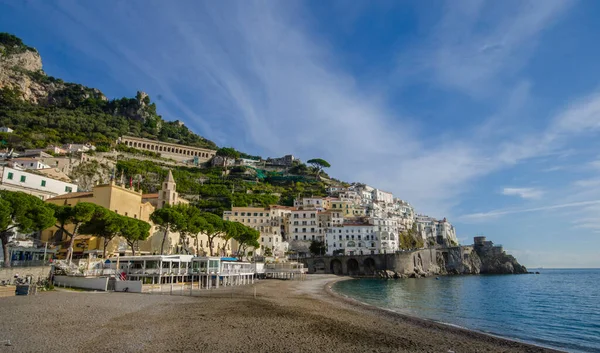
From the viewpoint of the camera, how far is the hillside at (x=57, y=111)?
94.2 meters

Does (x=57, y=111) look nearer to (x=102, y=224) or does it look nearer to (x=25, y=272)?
(x=102, y=224)

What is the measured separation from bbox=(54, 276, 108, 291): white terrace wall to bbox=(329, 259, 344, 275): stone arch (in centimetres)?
5956

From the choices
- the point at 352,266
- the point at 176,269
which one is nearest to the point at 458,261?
the point at 352,266

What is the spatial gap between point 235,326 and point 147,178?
259 feet

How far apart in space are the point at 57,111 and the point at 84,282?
105 meters

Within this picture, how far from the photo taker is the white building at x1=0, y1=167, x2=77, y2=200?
4149 centimetres

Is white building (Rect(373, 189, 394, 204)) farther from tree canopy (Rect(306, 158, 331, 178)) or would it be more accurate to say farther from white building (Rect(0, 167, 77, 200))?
white building (Rect(0, 167, 77, 200))

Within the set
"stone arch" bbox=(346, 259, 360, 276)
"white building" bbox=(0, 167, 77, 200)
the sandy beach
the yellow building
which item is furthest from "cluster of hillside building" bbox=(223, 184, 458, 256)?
the sandy beach

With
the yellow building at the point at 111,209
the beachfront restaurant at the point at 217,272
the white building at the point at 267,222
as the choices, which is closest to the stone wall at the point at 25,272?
the yellow building at the point at 111,209

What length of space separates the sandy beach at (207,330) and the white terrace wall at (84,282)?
284 inches

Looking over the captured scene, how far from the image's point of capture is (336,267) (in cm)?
8538

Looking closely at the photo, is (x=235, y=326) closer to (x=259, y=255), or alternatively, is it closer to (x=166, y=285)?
(x=166, y=285)

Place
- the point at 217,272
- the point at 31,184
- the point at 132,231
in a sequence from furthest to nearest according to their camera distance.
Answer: the point at 31,184 < the point at 217,272 < the point at 132,231

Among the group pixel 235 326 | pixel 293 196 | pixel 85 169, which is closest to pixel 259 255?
pixel 293 196
